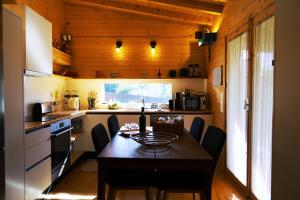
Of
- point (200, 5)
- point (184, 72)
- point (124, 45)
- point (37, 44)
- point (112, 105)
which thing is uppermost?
point (200, 5)

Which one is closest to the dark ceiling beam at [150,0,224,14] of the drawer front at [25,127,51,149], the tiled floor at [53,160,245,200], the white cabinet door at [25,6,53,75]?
the white cabinet door at [25,6,53,75]

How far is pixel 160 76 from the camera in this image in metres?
5.24

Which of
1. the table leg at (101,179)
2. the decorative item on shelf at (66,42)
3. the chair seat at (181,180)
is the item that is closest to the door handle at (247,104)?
the chair seat at (181,180)

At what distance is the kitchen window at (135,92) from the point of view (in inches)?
214

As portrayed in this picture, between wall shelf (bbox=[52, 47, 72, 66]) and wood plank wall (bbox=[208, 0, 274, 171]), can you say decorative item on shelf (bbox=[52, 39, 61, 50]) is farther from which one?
wood plank wall (bbox=[208, 0, 274, 171])

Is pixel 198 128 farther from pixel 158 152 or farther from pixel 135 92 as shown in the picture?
pixel 135 92

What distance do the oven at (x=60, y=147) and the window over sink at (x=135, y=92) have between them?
71.8 inches

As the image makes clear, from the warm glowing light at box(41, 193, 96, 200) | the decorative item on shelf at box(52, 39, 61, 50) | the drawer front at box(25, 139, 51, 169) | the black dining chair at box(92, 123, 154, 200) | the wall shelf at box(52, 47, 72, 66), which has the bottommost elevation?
the warm glowing light at box(41, 193, 96, 200)

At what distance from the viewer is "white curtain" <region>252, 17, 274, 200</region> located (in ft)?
7.98

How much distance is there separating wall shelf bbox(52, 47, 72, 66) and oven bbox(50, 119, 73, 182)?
1298mm

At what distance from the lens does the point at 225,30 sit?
3.93m

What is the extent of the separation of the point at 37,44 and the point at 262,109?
8.90 ft

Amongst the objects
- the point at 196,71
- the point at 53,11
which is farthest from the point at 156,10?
the point at 53,11

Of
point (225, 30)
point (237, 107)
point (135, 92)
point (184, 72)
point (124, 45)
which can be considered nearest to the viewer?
point (237, 107)
